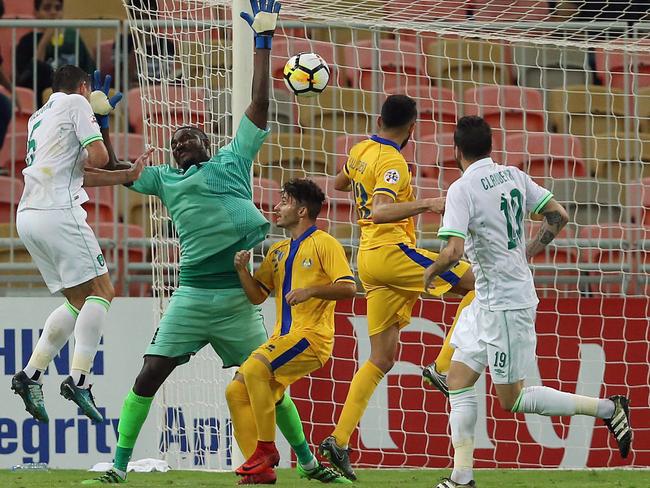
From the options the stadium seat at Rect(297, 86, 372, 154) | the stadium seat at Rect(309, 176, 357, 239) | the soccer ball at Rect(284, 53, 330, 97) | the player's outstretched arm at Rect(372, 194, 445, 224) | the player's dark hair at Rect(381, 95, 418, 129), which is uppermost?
the stadium seat at Rect(297, 86, 372, 154)

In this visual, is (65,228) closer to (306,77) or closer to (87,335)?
(87,335)

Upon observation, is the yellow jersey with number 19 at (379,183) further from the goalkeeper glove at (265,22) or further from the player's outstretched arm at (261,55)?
the goalkeeper glove at (265,22)

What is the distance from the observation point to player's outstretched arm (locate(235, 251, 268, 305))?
7277mm

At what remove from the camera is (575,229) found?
32.9 feet

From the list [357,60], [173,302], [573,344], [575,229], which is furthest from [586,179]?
[173,302]

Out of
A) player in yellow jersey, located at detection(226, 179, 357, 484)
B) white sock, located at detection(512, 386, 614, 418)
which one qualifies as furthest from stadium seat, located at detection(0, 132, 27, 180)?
white sock, located at detection(512, 386, 614, 418)

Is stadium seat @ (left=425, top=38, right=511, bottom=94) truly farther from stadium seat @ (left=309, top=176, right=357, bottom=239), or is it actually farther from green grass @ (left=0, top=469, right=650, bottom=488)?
green grass @ (left=0, top=469, right=650, bottom=488)

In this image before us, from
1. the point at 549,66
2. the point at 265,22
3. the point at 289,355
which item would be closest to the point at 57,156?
the point at 265,22

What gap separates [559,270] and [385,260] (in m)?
2.33

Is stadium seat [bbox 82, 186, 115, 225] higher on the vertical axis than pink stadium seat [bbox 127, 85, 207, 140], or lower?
lower

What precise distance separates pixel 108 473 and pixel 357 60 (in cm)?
410

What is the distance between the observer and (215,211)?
7406 millimetres

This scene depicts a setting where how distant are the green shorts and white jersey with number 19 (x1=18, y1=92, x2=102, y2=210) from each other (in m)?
1.00

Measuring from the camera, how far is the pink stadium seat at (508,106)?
405 inches
